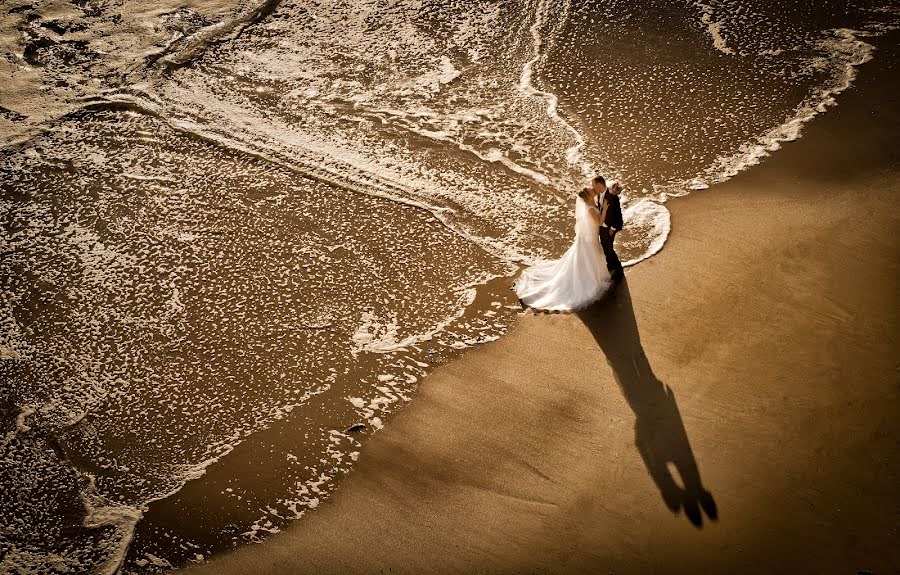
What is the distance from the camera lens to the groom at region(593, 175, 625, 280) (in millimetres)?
5754

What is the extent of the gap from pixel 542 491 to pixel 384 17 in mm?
8140

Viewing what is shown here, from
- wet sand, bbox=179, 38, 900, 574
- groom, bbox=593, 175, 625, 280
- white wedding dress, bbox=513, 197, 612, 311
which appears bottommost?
wet sand, bbox=179, 38, 900, 574

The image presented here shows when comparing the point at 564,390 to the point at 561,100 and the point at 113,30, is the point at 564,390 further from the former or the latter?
the point at 113,30

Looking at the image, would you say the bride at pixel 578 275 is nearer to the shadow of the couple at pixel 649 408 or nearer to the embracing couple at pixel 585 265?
the embracing couple at pixel 585 265

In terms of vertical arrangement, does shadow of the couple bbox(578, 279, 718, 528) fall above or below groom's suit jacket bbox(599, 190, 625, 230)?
below

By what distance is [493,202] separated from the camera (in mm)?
7387

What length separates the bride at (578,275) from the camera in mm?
5848

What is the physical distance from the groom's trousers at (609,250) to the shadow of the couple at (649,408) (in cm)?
20

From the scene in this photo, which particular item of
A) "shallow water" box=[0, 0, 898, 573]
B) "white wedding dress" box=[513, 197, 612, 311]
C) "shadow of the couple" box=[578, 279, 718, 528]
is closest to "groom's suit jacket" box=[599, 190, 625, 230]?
"white wedding dress" box=[513, 197, 612, 311]

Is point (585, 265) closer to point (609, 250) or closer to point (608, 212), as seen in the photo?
point (609, 250)

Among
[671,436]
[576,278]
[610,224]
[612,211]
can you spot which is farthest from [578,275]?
[671,436]

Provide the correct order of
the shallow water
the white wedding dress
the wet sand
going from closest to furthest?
the wet sand
the shallow water
the white wedding dress

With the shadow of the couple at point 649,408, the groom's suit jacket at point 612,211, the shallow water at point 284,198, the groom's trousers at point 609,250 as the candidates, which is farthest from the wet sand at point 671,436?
the groom's suit jacket at point 612,211

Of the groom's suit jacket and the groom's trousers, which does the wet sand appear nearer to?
the groom's trousers
